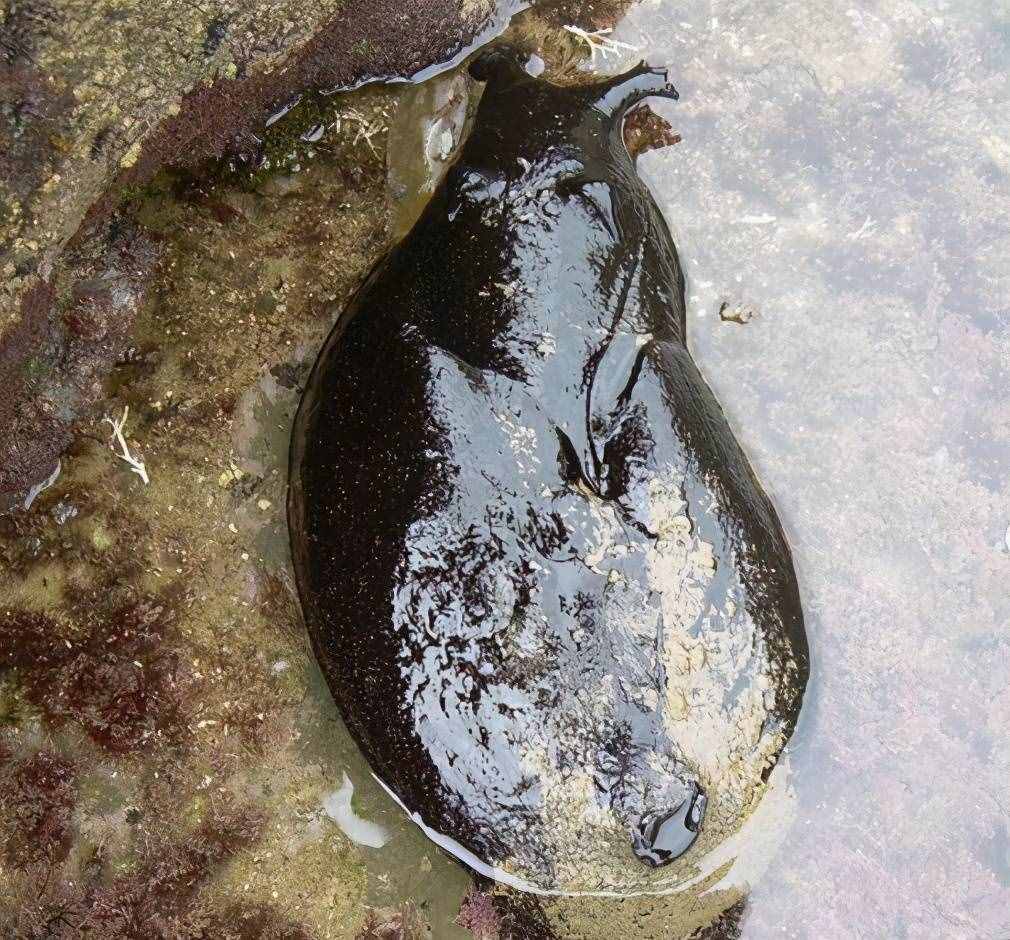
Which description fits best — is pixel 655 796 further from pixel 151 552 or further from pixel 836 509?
pixel 151 552

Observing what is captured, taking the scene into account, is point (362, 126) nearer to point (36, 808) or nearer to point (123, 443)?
point (123, 443)

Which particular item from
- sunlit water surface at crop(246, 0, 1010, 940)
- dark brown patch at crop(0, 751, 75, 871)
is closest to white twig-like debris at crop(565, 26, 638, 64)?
sunlit water surface at crop(246, 0, 1010, 940)

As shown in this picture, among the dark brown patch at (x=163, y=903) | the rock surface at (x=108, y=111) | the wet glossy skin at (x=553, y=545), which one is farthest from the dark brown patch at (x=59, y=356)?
the dark brown patch at (x=163, y=903)

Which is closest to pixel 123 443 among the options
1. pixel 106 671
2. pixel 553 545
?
pixel 106 671

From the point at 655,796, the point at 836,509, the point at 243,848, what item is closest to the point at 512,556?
the point at 655,796

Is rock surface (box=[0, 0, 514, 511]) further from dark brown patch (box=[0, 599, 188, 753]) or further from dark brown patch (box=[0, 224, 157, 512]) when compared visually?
dark brown patch (box=[0, 599, 188, 753])

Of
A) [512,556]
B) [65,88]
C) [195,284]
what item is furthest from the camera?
[195,284]
